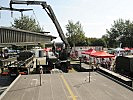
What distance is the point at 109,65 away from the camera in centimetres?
3091

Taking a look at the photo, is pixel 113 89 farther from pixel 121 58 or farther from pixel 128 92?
pixel 121 58

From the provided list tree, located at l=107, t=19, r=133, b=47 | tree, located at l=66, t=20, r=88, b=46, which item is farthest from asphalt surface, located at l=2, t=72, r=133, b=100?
tree, located at l=107, t=19, r=133, b=47

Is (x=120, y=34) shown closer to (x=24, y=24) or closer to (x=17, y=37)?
(x=24, y=24)

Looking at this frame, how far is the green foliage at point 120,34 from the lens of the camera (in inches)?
3985

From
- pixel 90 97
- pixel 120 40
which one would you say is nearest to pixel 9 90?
pixel 90 97

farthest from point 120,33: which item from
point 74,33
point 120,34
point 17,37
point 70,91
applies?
point 70,91

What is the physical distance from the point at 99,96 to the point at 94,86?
2651 millimetres

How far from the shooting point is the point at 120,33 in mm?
107562

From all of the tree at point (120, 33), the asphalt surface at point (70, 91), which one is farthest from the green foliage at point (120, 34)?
the asphalt surface at point (70, 91)

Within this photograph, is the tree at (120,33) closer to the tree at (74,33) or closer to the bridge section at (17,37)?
the tree at (74,33)

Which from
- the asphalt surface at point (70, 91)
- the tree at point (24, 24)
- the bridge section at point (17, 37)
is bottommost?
the asphalt surface at point (70, 91)

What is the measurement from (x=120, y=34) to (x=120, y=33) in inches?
25.7

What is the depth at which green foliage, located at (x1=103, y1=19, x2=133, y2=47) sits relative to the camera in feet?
332

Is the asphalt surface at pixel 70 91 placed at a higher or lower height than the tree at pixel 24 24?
lower
